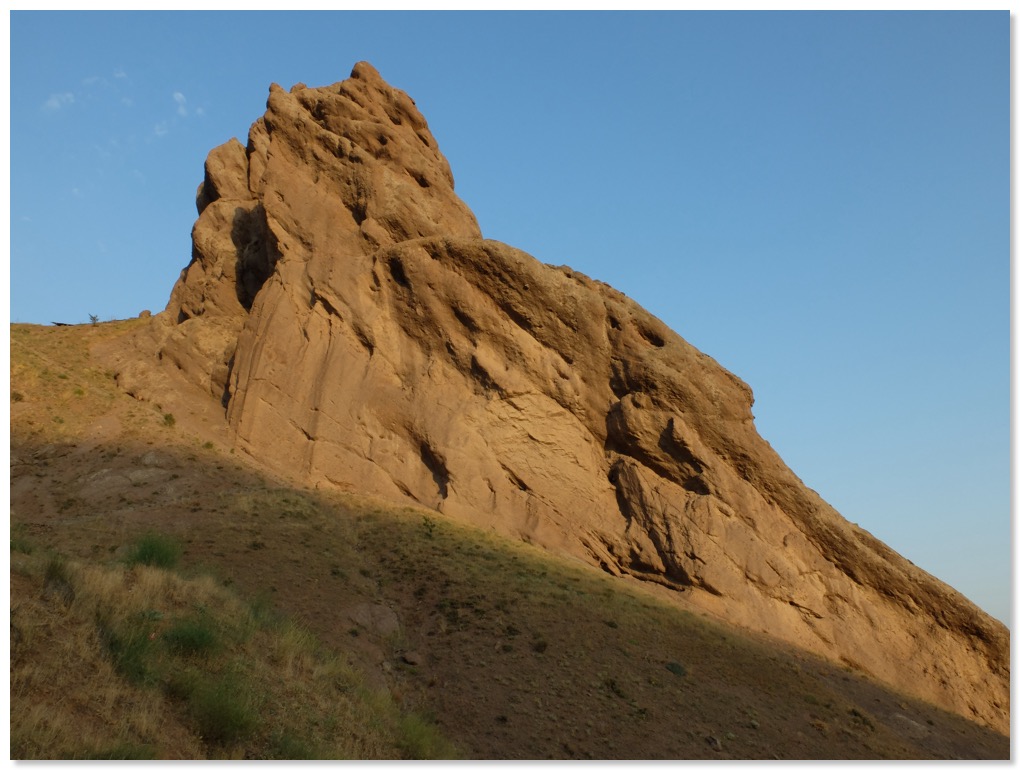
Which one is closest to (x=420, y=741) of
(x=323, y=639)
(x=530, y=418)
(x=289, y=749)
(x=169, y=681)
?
(x=289, y=749)

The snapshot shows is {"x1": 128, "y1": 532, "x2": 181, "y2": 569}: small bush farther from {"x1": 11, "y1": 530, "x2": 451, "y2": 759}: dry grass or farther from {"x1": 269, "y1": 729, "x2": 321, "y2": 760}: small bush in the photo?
{"x1": 269, "y1": 729, "x2": 321, "y2": 760}: small bush

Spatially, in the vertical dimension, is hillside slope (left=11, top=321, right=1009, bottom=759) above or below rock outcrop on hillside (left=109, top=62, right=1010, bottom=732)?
below

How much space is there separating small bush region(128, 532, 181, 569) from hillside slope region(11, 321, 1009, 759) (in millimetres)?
182

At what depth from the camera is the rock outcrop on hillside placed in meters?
28.6

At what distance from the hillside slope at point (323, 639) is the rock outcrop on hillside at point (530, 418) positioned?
7.00 ft

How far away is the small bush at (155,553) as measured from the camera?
19.6m

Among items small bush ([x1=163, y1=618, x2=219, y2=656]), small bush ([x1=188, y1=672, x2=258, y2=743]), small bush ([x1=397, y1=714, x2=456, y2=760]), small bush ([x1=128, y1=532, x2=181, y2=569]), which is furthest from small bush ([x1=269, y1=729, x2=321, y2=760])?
small bush ([x1=128, y1=532, x2=181, y2=569])

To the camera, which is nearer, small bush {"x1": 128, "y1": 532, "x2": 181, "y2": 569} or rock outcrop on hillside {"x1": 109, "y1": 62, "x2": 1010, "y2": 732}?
small bush {"x1": 128, "y1": 532, "x2": 181, "y2": 569}

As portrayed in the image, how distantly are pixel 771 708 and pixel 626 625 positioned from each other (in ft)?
13.6

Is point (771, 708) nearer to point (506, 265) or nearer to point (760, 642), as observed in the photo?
point (760, 642)

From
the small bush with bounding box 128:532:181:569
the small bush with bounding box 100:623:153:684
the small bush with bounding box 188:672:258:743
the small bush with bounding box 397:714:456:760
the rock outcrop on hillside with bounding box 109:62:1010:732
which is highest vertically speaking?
the rock outcrop on hillside with bounding box 109:62:1010:732

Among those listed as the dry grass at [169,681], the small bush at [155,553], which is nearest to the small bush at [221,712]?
the dry grass at [169,681]

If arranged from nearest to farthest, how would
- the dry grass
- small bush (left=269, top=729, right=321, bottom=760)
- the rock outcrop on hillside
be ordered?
the dry grass → small bush (left=269, top=729, right=321, bottom=760) → the rock outcrop on hillside

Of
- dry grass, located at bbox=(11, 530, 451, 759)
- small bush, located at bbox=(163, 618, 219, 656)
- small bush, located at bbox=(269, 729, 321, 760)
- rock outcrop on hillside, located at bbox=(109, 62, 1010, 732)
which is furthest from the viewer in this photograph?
rock outcrop on hillside, located at bbox=(109, 62, 1010, 732)
